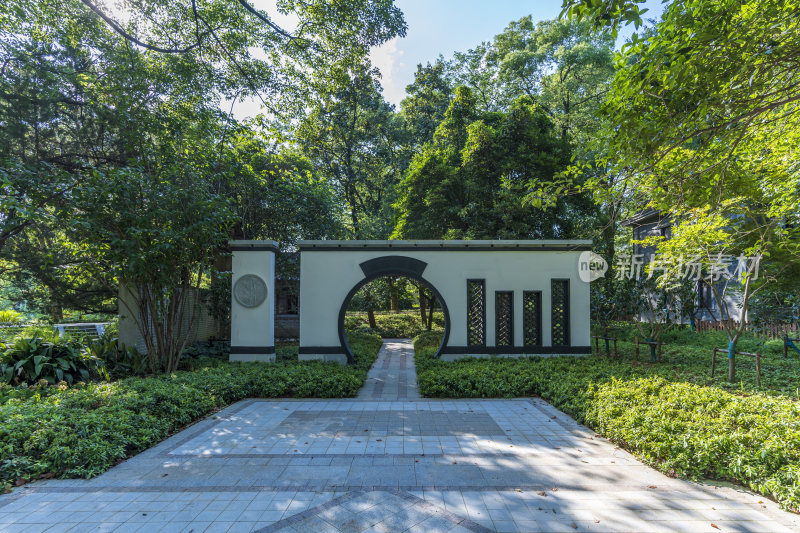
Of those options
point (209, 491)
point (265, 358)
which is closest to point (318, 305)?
point (265, 358)

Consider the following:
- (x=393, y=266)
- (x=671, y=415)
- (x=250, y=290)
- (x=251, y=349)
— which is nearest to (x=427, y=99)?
(x=393, y=266)

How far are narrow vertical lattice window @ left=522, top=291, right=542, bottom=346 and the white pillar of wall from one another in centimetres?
626

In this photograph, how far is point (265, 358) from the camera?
8781 millimetres

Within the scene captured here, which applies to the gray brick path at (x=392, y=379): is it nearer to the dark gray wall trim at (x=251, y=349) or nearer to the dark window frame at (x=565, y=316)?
the dark gray wall trim at (x=251, y=349)

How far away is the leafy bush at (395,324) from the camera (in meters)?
17.4

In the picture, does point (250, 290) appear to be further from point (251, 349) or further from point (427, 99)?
point (427, 99)

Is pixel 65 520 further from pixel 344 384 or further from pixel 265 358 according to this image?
pixel 265 358

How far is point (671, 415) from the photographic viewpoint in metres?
A: 4.54

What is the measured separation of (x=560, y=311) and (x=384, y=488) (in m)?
7.58

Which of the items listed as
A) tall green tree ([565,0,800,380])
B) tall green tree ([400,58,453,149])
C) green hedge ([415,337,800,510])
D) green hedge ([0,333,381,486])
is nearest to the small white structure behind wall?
green hedge ([415,337,800,510])

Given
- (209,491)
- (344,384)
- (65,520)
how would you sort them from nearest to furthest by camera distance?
(65,520)
(209,491)
(344,384)

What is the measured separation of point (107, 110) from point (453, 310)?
29.3 feet

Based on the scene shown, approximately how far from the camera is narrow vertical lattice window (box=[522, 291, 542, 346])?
9.33 m

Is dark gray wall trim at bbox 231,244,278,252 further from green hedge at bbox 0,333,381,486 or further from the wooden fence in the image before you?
the wooden fence
